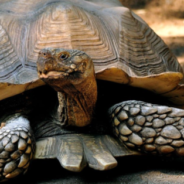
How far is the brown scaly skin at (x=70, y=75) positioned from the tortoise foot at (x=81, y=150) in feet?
0.67

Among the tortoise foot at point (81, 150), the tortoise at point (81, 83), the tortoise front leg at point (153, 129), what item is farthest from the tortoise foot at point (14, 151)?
the tortoise front leg at point (153, 129)

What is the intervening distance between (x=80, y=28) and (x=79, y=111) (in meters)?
0.57

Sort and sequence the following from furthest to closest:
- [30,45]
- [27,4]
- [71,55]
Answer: [27,4] → [30,45] → [71,55]

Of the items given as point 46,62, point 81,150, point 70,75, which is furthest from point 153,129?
point 46,62

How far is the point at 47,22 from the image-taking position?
7.88ft

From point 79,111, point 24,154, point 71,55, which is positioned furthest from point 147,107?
point 24,154

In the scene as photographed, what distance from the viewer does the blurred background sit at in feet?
19.5

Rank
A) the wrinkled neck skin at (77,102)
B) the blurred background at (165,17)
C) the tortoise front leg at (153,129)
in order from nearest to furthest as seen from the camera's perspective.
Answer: the wrinkled neck skin at (77,102), the tortoise front leg at (153,129), the blurred background at (165,17)

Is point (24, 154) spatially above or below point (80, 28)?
below

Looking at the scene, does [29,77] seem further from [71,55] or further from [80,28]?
[80,28]

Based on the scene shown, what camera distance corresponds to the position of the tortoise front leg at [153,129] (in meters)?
2.05

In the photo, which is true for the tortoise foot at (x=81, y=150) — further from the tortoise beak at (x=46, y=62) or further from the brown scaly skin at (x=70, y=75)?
the tortoise beak at (x=46, y=62)

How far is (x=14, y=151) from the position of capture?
1.95 meters

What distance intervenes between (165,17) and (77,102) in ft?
17.4
